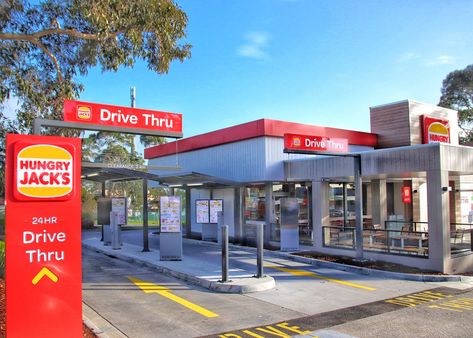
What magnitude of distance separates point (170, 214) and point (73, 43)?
19.9 feet

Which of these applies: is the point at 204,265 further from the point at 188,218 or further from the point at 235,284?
the point at 188,218

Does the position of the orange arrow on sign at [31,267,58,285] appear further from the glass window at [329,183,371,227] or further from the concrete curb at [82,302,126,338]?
the glass window at [329,183,371,227]

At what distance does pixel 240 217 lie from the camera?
1908cm

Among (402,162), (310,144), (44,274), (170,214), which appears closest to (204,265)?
(170,214)

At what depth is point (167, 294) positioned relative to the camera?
977 cm

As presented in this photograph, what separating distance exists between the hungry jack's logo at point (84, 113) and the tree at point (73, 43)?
3.48 meters

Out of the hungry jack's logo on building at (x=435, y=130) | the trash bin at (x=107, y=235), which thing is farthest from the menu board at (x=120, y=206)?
the hungry jack's logo on building at (x=435, y=130)

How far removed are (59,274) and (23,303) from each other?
0.49 metres

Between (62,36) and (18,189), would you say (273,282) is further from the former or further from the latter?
(62,36)

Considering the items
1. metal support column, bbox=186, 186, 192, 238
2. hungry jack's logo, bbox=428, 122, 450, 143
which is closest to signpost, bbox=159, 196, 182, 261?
metal support column, bbox=186, 186, 192, 238

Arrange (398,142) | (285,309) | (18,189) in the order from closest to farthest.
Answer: (18,189) → (285,309) → (398,142)

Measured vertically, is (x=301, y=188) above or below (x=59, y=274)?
above

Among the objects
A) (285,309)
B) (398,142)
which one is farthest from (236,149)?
(285,309)

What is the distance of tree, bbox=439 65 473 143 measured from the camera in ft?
127
